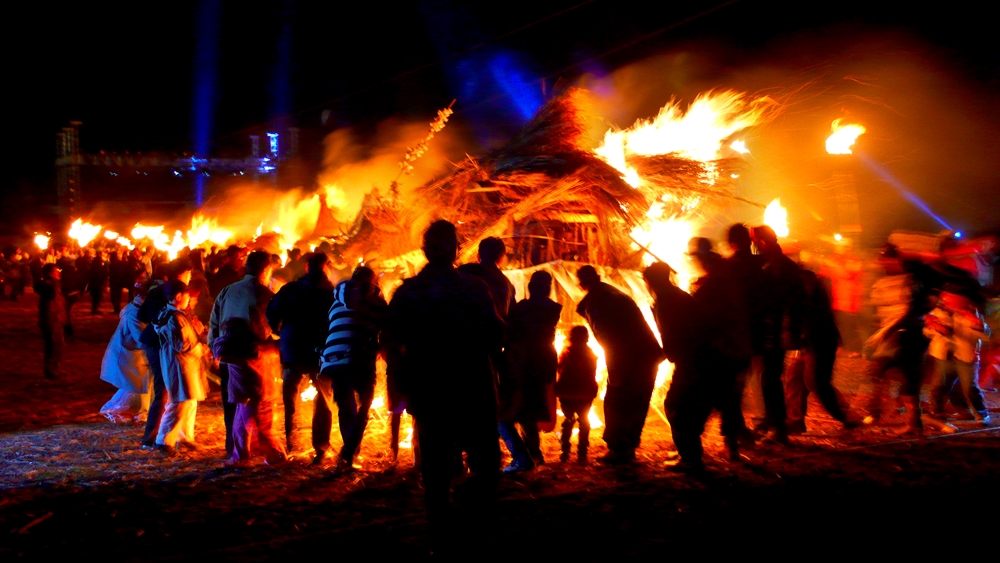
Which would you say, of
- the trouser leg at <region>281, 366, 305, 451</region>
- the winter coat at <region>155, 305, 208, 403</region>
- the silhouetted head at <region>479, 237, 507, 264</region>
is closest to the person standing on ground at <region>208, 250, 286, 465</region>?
the trouser leg at <region>281, 366, 305, 451</region>

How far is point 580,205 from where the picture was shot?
27.9 feet

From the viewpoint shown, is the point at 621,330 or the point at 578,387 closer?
the point at 621,330

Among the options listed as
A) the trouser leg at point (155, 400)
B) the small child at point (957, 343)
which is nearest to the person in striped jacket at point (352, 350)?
the trouser leg at point (155, 400)

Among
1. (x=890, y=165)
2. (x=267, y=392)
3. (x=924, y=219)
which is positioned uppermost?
(x=890, y=165)

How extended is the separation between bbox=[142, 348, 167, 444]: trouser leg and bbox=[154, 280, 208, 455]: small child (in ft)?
0.53

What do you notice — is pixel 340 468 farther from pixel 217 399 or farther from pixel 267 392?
pixel 217 399

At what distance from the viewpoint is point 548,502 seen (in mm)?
5074

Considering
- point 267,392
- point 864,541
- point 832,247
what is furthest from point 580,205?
point 832,247

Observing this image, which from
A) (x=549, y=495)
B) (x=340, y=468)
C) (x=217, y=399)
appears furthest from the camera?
(x=217, y=399)

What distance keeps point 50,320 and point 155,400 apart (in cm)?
513

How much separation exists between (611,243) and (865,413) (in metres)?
3.30

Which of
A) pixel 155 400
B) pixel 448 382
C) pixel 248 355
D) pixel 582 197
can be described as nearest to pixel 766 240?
pixel 582 197

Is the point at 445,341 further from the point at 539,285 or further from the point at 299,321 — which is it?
the point at 299,321

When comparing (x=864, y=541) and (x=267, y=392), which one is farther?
(x=267, y=392)
